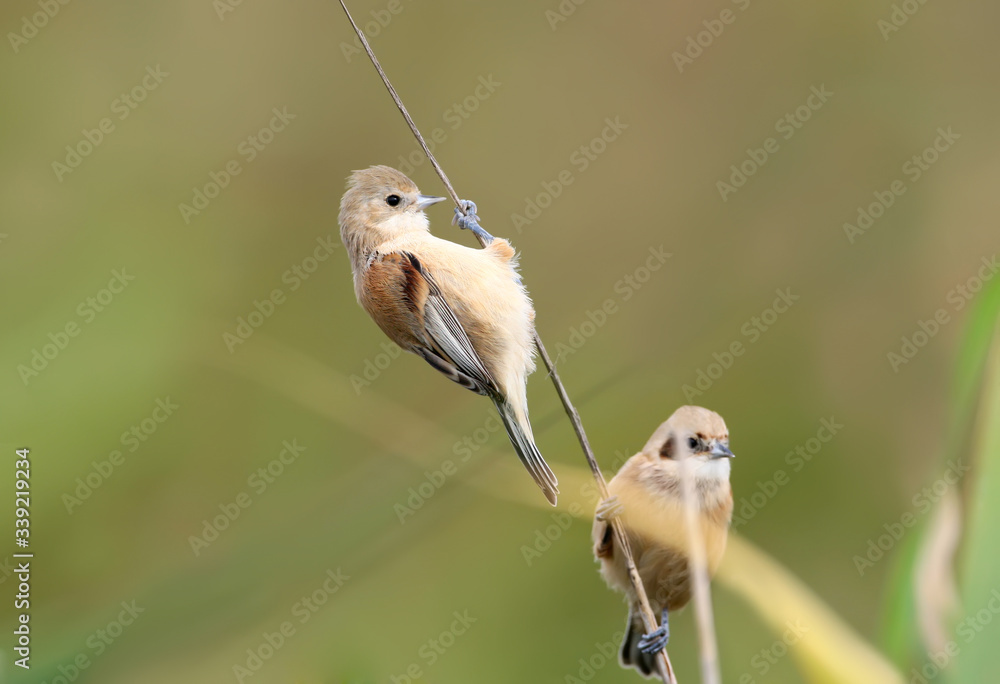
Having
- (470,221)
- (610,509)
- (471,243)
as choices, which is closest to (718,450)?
(610,509)

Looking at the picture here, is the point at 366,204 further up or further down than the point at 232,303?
further up

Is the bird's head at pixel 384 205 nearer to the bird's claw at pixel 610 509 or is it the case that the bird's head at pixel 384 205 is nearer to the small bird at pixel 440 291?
the small bird at pixel 440 291

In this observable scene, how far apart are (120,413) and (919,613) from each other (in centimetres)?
294

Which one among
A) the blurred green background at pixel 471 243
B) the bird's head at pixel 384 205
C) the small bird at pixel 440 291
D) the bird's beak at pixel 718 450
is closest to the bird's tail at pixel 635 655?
the blurred green background at pixel 471 243

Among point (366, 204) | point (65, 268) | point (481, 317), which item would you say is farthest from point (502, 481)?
point (65, 268)

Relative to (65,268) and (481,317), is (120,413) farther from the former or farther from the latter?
(481,317)

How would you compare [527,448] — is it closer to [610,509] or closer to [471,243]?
[610,509]

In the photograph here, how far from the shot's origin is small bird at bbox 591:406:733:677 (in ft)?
8.54

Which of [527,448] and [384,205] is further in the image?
[384,205]

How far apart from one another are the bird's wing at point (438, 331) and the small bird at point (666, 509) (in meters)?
0.51

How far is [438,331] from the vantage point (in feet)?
9.08

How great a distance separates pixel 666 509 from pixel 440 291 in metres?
0.96

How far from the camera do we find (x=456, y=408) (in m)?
4.48

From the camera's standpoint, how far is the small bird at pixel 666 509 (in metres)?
2.60
